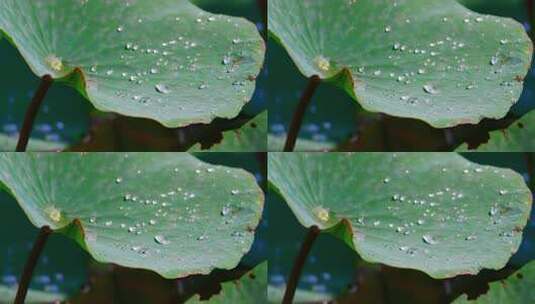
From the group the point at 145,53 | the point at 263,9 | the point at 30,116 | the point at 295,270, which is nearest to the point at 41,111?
the point at 30,116

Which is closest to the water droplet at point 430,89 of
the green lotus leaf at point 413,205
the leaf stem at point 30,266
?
the green lotus leaf at point 413,205

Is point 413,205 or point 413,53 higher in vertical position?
Answer: point 413,53

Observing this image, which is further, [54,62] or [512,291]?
[512,291]

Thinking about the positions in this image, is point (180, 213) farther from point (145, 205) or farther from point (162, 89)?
point (162, 89)

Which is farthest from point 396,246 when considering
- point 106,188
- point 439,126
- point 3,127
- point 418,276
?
point 3,127

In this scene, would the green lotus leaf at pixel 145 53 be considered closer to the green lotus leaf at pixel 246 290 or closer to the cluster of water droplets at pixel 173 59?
the cluster of water droplets at pixel 173 59

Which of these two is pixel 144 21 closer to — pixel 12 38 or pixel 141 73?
pixel 141 73

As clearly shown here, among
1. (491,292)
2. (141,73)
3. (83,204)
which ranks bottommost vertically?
(491,292)

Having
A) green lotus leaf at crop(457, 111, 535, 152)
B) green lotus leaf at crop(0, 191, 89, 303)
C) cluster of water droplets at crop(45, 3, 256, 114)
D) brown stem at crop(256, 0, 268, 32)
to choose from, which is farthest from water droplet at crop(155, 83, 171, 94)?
green lotus leaf at crop(457, 111, 535, 152)
